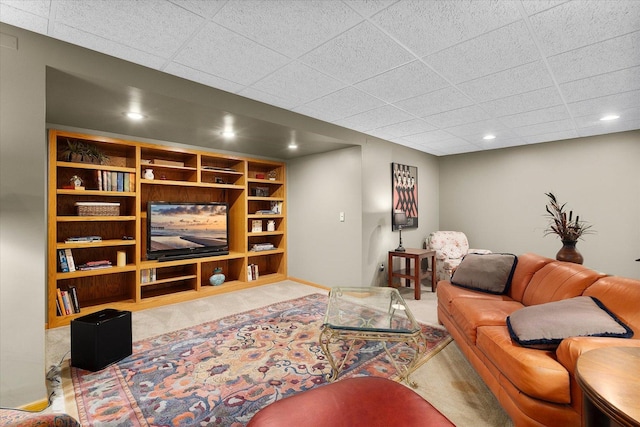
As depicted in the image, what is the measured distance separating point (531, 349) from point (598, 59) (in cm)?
214

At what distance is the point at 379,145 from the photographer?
179 inches

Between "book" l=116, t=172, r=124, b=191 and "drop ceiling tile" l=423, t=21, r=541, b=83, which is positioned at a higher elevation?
"drop ceiling tile" l=423, t=21, r=541, b=83

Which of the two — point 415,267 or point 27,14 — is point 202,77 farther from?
point 415,267

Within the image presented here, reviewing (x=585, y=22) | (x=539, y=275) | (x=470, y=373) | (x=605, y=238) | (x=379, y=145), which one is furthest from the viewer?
(x=379, y=145)

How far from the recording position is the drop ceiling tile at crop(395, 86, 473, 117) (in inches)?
110

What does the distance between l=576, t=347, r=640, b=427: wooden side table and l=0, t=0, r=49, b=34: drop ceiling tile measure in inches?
120

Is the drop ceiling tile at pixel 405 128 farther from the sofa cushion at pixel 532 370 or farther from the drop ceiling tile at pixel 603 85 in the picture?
the sofa cushion at pixel 532 370

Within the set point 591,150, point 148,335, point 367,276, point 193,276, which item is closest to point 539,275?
point 367,276

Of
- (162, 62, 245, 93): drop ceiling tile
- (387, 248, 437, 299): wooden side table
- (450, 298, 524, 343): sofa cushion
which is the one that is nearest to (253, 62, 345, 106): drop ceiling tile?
(162, 62, 245, 93): drop ceiling tile

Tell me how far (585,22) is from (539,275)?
6.02 feet

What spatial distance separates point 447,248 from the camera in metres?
5.07

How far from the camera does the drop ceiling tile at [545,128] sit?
368cm

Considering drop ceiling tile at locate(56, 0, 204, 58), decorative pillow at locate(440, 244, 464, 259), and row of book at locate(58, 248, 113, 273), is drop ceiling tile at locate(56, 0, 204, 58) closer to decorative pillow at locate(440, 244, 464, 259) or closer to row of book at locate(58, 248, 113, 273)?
row of book at locate(58, 248, 113, 273)

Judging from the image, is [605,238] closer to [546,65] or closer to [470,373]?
[546,65]
